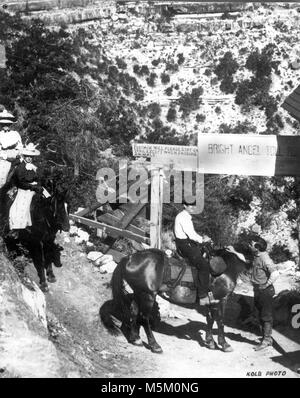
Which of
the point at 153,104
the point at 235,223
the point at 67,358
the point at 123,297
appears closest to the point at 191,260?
the point at 123,297

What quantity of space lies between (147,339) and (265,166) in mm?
3772

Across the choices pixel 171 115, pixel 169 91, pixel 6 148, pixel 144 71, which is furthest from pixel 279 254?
pixel 144 71

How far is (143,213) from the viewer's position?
540 inches

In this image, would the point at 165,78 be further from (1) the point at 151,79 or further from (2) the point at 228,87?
(2) the point at 228,87

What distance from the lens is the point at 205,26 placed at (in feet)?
86.7

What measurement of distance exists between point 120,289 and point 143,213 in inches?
174

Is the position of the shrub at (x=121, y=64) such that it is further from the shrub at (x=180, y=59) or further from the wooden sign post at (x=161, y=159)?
the wooden sign post at (x=161, y=159)

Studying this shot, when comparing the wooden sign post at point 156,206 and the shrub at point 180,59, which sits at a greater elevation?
the shrub at point 180,59

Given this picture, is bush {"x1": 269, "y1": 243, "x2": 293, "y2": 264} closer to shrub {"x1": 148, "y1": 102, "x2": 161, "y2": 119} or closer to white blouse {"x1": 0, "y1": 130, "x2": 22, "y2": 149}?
shrub {"x1": 148, "y1": 102, "x2": 161, "y2": 119}

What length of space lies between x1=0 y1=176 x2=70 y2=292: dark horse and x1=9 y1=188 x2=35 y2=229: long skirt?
111mm

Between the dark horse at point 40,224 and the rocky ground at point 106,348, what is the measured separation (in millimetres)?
369

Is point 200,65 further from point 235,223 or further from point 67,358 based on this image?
point 67,358

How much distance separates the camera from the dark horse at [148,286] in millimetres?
9133

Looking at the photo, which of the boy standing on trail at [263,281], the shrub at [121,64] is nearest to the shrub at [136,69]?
the shrub at [121,64]
